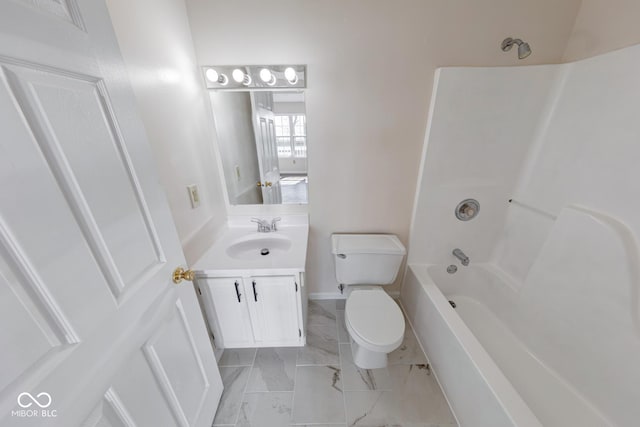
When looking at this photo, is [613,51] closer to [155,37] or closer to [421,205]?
[421,205]

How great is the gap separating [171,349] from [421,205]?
164 cm

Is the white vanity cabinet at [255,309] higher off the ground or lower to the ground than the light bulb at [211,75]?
lower

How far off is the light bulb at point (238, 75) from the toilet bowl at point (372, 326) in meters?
1.58

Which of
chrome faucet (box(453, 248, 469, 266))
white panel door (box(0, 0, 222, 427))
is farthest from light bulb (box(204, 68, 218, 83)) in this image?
chrome faucet (box(453, 248, 469, 266))

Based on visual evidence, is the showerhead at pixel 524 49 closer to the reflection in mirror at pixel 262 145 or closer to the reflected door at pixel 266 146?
the reflection in mirror at pixel 262 145

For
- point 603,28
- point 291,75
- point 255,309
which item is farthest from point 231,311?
point 603,28

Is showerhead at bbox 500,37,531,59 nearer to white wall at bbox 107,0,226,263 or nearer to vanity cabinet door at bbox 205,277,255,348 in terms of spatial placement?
white wall at bbox 107,0,226,263

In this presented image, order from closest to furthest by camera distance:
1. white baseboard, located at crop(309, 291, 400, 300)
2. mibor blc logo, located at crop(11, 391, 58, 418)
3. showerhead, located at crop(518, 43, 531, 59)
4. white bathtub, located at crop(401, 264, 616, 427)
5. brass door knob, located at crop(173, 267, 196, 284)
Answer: mibor blc logo, located at crop(11, 391, 58, 418), brass door knob, located at crop(173, 267, 196, 284), white bathtub, located at crop(401, 264, 616, 427), showerhead, located at crop(518, 43, 531, 59), white baseboard, located at crop(309, 291, 400, 300)

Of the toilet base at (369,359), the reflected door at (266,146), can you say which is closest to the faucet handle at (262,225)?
the reflected door at (266,146)

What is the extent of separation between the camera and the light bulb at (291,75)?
4.29 ft

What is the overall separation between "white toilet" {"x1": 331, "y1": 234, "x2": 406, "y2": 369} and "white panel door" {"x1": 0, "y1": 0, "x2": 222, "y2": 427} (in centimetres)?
97

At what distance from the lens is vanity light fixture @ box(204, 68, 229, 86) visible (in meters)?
1.31

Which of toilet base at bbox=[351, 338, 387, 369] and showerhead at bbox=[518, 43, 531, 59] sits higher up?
showerhead at bbox=[518, 43, 531, 59]

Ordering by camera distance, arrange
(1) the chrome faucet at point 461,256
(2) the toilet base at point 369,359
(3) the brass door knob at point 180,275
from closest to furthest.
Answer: (3) the brass door knob at point 180,275 → (2) the toilet base at point 369,359 → (1) the chrome faucet at point 461,256
